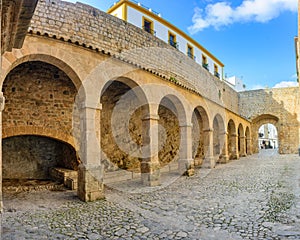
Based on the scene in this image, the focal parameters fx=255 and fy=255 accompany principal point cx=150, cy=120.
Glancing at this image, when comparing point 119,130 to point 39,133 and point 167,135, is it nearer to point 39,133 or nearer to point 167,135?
point 167,135

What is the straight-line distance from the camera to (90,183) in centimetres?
586

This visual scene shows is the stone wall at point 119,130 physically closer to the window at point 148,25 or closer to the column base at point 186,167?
the column base at point 186,167

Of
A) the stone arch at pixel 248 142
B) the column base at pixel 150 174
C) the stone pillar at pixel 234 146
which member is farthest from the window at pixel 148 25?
the column base at pixel 150 174

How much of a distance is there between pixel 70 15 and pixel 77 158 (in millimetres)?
4221

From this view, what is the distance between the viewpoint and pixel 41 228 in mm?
4129

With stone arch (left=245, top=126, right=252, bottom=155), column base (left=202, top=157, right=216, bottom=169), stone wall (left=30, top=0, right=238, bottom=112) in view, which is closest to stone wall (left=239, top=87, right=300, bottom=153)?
stone arch (left=245, top=126, right=252, bottom=155)

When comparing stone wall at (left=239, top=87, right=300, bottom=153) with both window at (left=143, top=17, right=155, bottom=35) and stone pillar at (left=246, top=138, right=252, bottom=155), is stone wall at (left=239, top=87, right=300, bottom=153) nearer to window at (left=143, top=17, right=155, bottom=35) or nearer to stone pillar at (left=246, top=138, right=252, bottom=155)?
stone pillar at (left=246, top=138, right=252, bottom=155)

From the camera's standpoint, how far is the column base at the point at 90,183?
19.1 feet

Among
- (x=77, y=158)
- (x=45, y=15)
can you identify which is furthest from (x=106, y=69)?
(x=77, y=158)

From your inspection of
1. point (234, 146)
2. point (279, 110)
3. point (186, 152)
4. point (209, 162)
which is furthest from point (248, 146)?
point (186, 152)

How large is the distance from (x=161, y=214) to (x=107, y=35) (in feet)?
18.0

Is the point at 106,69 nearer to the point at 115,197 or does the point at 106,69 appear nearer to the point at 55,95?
the point at 55,95

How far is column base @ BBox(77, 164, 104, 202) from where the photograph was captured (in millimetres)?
5809

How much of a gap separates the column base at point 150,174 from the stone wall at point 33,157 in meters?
2.19
